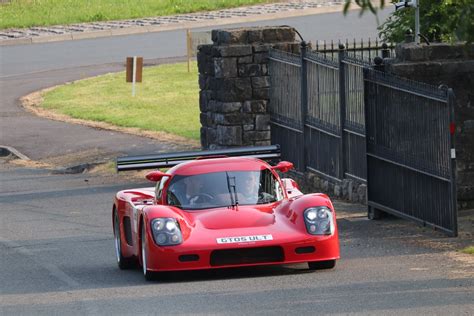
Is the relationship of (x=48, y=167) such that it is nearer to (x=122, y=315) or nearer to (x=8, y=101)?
(x=8, y=101)

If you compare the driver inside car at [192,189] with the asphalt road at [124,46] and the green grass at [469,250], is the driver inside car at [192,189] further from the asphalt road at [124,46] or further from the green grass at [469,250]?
the asphalt road at [124,46]

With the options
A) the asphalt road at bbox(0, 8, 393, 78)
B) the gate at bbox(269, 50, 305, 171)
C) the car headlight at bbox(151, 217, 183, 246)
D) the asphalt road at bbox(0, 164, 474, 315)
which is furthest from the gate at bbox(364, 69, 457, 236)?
the asphalt road at bbox(0, 8, 393, 78)

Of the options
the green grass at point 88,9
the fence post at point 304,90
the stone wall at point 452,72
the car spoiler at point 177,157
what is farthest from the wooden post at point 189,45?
the car spoiler at point 177,157

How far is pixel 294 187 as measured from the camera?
1480cm

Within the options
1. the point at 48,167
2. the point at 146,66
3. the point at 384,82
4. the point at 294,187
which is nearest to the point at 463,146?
the point at 384,82

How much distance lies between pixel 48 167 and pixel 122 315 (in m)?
16.5

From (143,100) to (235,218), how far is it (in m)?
23.1

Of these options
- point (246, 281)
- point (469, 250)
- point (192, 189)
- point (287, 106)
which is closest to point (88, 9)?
point (287, 106)

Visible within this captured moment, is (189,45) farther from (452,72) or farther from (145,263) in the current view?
(145,263)

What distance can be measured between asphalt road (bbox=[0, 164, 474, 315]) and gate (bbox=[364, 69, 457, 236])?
298mm

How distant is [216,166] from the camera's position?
1386 cm

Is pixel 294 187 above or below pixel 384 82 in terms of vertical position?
below

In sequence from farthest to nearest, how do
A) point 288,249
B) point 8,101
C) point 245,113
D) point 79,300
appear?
point 8,101
point 245,113
point 288,249
point 79,300

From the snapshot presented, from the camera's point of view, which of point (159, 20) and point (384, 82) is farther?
point (159, 20)
